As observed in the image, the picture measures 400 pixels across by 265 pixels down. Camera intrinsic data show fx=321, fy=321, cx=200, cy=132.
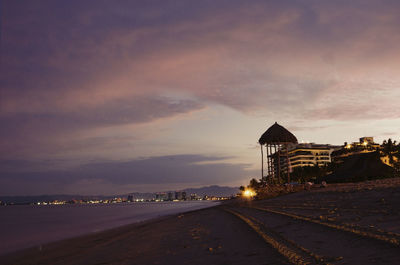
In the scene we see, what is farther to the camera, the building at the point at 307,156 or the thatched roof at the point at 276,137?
the building at the point at 307,156

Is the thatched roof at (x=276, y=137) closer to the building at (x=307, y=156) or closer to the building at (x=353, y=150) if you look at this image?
the building at (x=353, y=150)

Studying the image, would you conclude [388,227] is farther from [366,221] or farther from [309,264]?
[309,264]

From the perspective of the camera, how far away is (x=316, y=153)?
188m

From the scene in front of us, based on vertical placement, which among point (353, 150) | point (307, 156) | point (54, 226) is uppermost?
point (307, 156)

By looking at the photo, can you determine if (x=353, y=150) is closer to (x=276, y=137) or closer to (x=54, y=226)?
(x=276, y=137)

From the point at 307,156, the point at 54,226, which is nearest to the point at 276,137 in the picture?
the point at 54,226

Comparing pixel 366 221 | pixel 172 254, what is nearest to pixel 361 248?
pixel 366 221

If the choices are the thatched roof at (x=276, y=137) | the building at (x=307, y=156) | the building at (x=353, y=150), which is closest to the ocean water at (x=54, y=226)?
the thatched roof at (x=276, y=137)

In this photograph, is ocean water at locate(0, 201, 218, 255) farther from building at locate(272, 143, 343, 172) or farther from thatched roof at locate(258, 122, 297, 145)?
building at locate(272, 143, 343, 172)

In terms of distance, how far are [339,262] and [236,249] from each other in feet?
10.5

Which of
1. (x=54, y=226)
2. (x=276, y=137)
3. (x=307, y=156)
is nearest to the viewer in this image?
(x=276, y=137)

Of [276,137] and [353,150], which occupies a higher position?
[353,150]

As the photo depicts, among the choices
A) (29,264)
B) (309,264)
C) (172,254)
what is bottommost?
(29,264)

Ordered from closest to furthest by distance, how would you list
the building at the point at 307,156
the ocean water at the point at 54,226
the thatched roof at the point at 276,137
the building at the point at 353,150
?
the ocean water at the point at 54,226
the thatched roof at the point at 276,137
the building at the point at 353,150
the building at the point at 307,156
